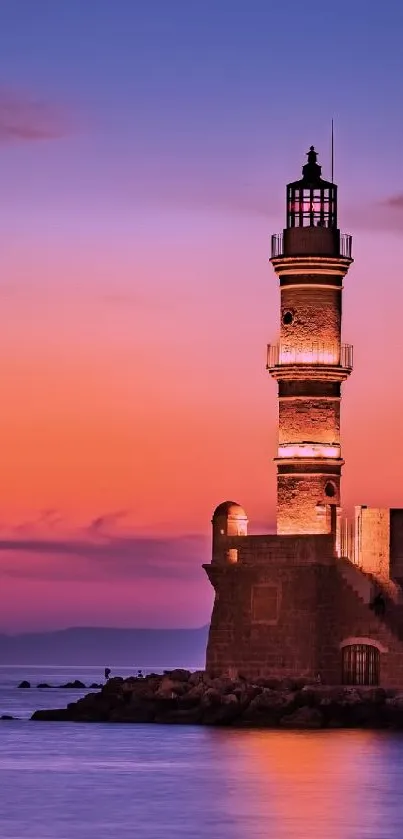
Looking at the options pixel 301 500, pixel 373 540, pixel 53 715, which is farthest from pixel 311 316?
pixel 53 715

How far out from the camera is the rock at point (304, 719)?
61156 millimetres

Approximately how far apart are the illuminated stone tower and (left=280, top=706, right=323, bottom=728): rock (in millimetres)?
4761

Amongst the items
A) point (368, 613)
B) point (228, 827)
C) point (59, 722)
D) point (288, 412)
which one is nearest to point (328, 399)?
point (288, 412)

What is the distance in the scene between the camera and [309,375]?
64.1 meters

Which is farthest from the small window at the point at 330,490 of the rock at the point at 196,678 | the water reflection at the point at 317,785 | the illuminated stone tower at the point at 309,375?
the water reflection at the point at 317,785

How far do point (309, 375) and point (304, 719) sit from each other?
8.55m

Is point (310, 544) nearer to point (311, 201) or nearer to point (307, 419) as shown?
point (307, 419)

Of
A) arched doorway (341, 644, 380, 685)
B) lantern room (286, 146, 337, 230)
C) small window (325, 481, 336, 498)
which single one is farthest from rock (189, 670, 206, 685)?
lantern room (286, 146, 337, 230)

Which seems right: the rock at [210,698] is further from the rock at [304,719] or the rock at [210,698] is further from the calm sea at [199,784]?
the rock at [304,719]

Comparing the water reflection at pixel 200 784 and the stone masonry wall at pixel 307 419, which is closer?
the water reflection at pixel 200 784

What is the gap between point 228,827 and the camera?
46.2m

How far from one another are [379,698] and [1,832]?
18.0 meters

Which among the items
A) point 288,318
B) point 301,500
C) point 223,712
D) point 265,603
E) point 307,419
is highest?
point 288,318

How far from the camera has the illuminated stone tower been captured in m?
63.9
